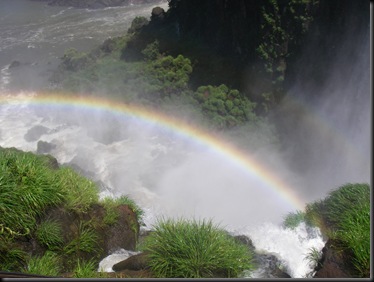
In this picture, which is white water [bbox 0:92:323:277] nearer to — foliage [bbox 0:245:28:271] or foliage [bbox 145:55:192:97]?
foliage [bbox 145:55:192:97]

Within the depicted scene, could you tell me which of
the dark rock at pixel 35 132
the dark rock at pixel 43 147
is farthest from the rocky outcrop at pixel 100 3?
the dark rock at pixel 43 147

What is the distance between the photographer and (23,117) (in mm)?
32625

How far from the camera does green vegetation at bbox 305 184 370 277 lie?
5793 mm

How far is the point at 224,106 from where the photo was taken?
28281mm

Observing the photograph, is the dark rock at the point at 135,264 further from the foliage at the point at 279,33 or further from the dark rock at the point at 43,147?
the foliage at the point at 279,33

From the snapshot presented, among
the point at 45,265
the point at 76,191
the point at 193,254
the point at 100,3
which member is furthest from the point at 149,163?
the point at 100,3

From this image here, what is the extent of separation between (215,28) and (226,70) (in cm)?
489

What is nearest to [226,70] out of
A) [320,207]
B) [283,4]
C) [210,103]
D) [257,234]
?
[210,103]

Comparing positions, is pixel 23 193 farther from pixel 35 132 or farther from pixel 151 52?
pixel 151 52

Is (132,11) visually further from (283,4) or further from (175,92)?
(283,4)

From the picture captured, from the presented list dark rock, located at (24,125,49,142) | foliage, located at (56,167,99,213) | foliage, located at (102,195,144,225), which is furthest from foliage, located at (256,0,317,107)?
foliage, located at (56,167,99,213)

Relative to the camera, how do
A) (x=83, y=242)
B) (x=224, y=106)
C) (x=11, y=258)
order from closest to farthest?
1. (x=11, y=258)
2. (x=83, y=242)
3. (x=224, y=106)

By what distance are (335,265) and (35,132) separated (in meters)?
27.7

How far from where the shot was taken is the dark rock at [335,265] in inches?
230
